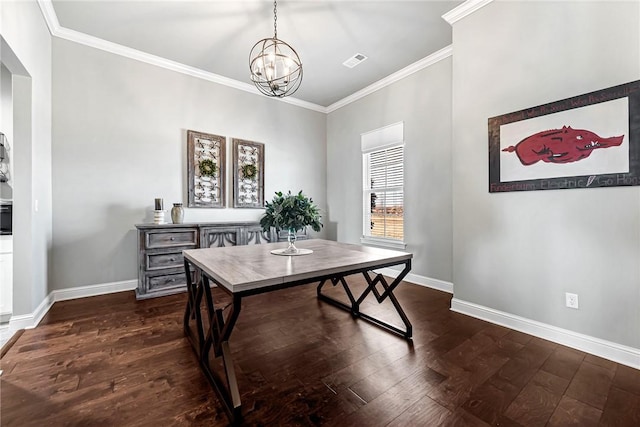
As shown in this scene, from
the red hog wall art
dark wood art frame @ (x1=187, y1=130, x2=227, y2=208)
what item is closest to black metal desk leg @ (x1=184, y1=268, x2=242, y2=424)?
dark wood art frame @ (x1=187, y1=130, x2=227, y2=208)

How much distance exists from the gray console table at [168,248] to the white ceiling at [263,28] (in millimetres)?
2258

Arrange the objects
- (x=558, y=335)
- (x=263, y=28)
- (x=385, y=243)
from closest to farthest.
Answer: (x=558, y=335) → (x=263, y=28) → (x=385, y=243)

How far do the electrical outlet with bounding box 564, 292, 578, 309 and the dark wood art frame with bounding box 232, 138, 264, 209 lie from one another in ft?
12.8

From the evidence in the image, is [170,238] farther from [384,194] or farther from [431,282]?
[431,282]

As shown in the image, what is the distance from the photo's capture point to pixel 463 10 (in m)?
2.67

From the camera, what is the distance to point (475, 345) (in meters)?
2.08

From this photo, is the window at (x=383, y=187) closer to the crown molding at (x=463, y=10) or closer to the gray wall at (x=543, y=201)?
the gray wall at (x=543, y=201)

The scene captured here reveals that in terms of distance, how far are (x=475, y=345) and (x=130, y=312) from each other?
10.6 ft

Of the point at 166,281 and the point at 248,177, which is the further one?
the point at 248,177

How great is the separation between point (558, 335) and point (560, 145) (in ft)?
4.99

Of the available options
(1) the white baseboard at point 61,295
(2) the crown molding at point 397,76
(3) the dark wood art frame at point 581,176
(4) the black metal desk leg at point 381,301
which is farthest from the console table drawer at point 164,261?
(2) the crown molding at point 397,76

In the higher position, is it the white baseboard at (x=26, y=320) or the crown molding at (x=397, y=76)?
the crown molding at (x=397, y=76)

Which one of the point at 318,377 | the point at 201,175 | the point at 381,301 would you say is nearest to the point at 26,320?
the point at 201,175

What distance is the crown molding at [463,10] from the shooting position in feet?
8.43
